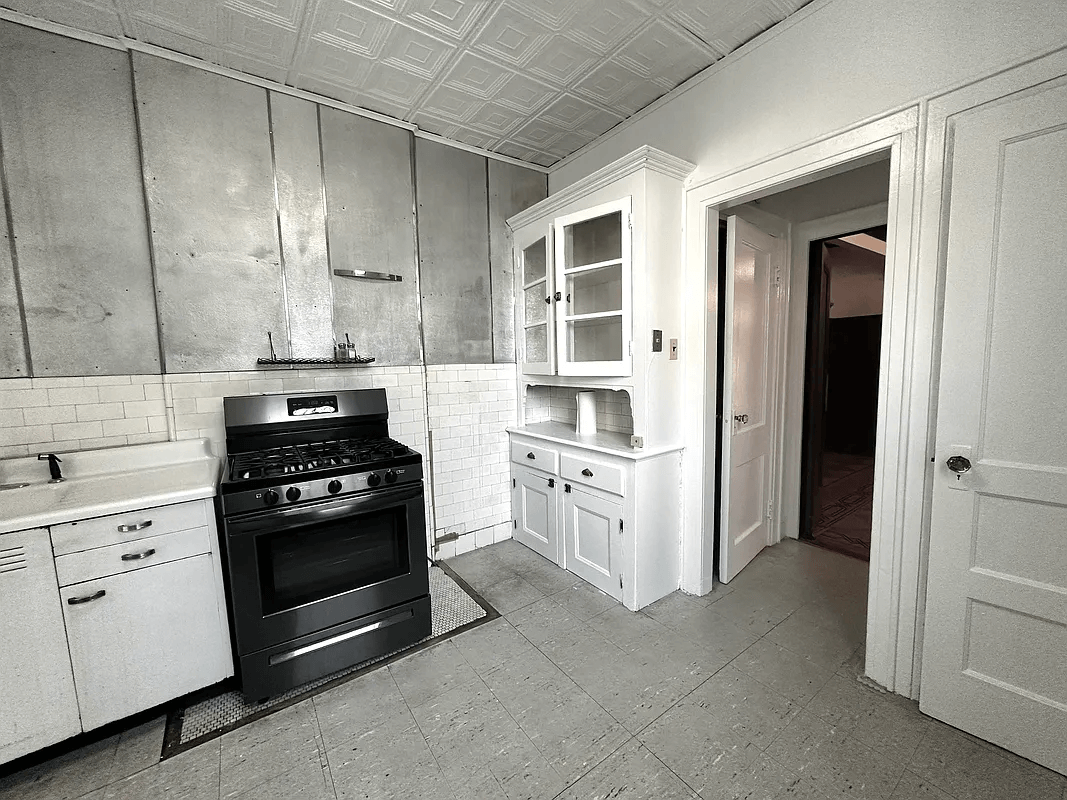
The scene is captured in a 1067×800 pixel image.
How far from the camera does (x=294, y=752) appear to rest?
1.58 meters

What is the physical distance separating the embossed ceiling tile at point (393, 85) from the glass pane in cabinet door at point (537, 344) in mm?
1516

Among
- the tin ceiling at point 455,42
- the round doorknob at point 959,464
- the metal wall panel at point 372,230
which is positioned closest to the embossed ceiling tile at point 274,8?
the tin ceiling at point 455,42

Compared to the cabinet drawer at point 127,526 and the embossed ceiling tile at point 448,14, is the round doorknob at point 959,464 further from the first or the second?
the cabinet drawer at point 127,526

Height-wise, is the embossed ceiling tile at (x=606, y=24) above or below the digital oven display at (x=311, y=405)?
above

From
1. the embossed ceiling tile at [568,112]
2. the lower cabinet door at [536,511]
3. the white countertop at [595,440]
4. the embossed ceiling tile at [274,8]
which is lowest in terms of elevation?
the lower cabinet door at [536,511]

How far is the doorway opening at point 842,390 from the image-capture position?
309cm

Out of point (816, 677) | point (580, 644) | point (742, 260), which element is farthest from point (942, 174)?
point (580, 644)

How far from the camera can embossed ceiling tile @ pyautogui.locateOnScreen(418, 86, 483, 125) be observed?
2471mm

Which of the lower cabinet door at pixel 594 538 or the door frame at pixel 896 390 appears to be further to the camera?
the lower cabinet door at pixel 594 538

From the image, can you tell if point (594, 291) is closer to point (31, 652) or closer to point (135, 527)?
point (135, 527)

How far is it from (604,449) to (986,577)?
1520 mm

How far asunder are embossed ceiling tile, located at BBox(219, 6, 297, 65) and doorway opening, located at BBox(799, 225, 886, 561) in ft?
10.8

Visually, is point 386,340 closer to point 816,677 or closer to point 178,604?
point 178,604

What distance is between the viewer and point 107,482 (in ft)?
6.08
